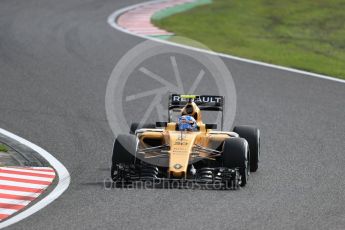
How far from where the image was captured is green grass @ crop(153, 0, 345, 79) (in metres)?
25.8

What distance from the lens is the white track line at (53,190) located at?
1153 cm

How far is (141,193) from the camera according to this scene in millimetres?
12773

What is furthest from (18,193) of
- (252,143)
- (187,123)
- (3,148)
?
(252,143)

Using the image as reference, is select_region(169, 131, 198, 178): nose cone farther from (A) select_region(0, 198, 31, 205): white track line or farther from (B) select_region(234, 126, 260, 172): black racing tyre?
(A) select_region(0, 198, 31, 205): white track line

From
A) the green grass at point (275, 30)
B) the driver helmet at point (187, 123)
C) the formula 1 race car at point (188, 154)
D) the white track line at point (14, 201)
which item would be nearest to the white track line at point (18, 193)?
the white track line at point (14, 201)

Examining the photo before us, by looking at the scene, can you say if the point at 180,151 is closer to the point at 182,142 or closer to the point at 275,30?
the point at 182,142

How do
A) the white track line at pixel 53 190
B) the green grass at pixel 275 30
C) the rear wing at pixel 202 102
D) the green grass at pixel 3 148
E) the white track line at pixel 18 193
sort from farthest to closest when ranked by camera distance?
the green grass at pixel 275 30, the green grass at pixel 3 148, the rear wing at pixel 202 102, the white track line at pixel 18 193, the white track line at pixel 53 190

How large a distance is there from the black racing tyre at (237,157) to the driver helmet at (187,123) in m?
0.81

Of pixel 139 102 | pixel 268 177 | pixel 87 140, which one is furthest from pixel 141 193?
pixel 139 102

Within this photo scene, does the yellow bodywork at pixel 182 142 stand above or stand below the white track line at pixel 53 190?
above

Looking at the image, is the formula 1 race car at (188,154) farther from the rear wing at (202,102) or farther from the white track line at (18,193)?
the white track line at (18,193)

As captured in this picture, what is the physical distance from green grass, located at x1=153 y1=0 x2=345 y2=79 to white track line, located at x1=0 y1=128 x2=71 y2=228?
9664mm

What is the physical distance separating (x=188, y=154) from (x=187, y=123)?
88 centimetres

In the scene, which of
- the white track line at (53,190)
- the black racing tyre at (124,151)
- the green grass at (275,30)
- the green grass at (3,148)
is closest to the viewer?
the white track line at (53,190)
